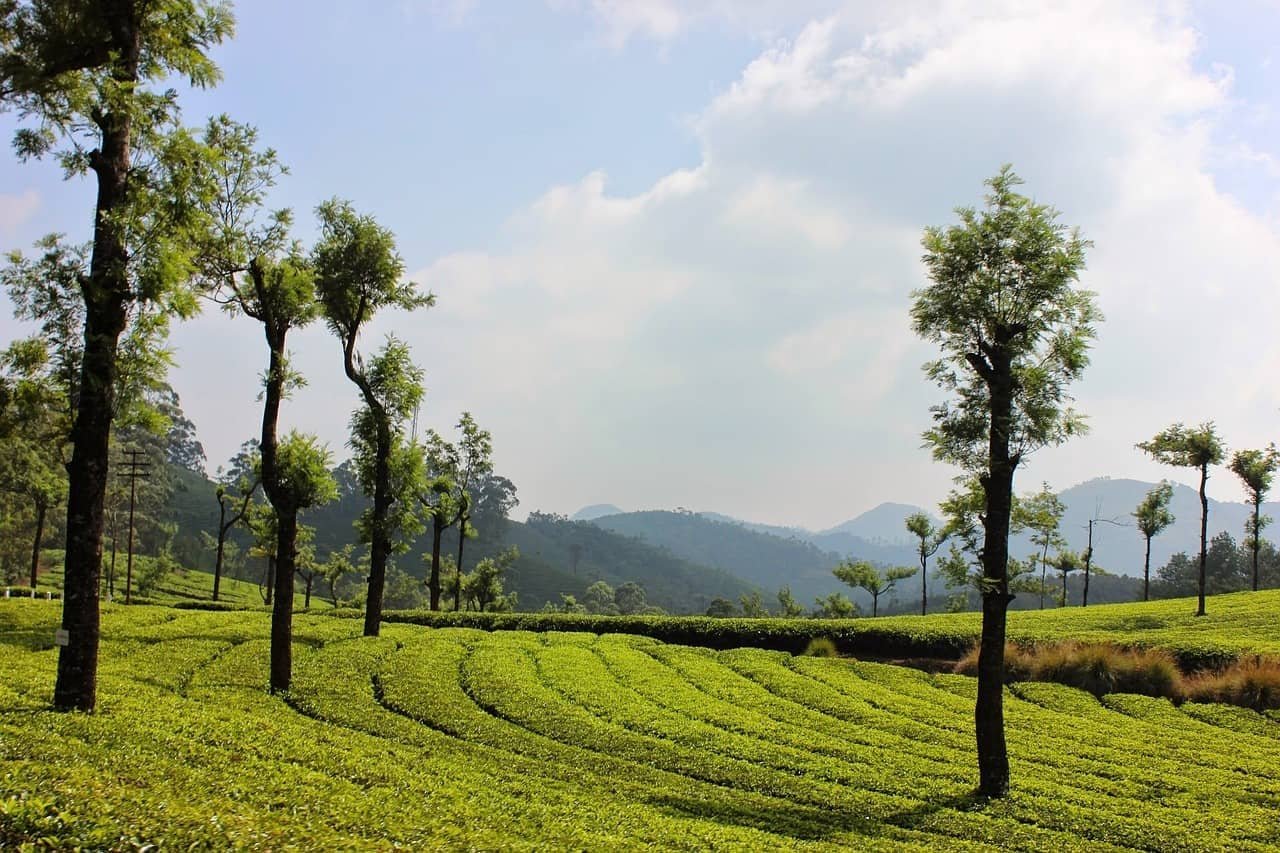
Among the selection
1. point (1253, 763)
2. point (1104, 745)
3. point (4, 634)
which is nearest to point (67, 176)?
point (4, 634)

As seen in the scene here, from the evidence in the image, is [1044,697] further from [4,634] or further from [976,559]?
[4,634]

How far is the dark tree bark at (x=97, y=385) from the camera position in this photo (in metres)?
11.8

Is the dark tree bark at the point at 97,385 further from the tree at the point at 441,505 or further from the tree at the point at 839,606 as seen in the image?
the tree at the point at 839,606

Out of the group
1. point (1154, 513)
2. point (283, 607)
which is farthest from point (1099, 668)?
point (1154, 513)

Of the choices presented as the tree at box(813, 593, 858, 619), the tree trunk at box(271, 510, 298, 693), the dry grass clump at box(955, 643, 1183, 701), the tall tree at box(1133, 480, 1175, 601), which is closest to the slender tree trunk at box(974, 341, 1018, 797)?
the dry grass clump at box(955, 643, 1183, 701)

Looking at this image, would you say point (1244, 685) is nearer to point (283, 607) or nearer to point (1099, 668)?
point (1099, 668)

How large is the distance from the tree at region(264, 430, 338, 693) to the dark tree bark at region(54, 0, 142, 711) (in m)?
6.00

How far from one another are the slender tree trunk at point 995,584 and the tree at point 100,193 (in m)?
15.4

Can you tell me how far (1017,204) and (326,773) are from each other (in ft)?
51.9

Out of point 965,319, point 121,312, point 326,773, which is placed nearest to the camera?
point 326,773

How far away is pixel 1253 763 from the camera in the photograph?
50.1ft

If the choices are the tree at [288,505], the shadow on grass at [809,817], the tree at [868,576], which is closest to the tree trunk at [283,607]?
the tree at [288,505]

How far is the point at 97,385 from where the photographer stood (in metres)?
12.2

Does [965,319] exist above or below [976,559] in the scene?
above
